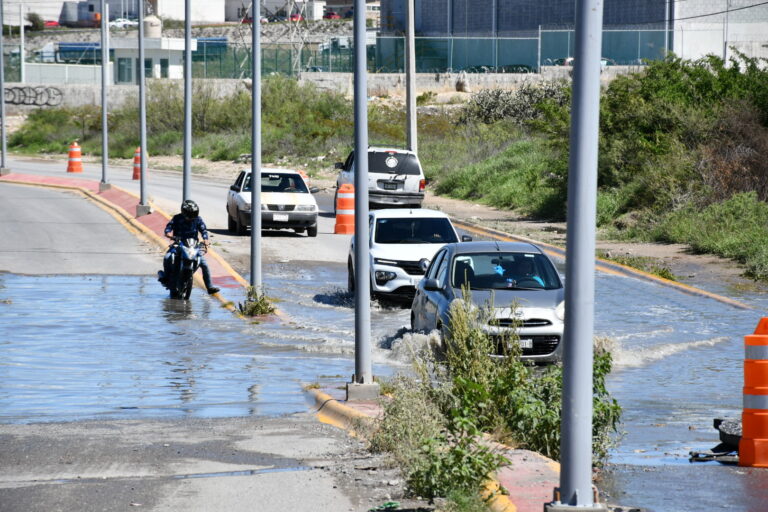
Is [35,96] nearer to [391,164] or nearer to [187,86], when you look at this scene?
[391,164]

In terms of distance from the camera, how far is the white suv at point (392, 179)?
3634 cm

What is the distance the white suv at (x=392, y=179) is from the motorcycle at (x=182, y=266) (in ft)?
47.6

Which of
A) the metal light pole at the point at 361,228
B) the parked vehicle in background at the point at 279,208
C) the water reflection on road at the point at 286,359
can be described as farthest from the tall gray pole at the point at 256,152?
the parked vehicle in background at the point at 279,208

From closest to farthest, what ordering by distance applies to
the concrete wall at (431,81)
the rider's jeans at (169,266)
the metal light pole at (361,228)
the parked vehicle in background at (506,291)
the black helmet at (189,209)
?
the metal light pole at (361,228)
the parked vehicle in background at (506,291)
the black helmet at (189,209)
the rider's jeans at (169,266)
the concrete wall at (431,81)

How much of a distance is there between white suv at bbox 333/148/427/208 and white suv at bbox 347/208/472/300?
526 inches

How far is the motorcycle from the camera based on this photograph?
71.1 feet

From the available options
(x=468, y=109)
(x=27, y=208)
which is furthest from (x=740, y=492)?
(x=468, y=109)

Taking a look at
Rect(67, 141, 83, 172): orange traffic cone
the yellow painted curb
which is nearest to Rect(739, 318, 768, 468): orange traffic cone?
the yellow painted curb

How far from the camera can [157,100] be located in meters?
72.4

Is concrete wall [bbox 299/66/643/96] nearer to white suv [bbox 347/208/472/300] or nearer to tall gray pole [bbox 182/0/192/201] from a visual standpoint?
tall gray pole [bbox 182/0/192/201]

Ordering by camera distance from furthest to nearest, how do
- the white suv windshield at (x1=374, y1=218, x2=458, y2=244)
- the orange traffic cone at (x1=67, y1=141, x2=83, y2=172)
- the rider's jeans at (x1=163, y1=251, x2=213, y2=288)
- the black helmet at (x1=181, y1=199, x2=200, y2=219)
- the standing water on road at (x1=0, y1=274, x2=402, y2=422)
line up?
the orange traffic cone at (x1=67, y1=141, x2=83, y2=172) < the white suv windshield at (x1=374, y1=218, x2=458, y2=244) < the rider's jeans at (x1=163, y1=251, x2=213, y2=288) < the black helmet at (x1=181, y1=199, x2=200, y2=219) < the standing water on road at (x1=0, y1=274, x2=402, y2=422)

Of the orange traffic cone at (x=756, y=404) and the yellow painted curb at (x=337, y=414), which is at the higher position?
the orange traffic cone at (x=756, y=404)

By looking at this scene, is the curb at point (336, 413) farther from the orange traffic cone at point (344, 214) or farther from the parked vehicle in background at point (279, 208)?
the orange traffic cone at point (344, 214)

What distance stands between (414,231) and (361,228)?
A: 956cm
